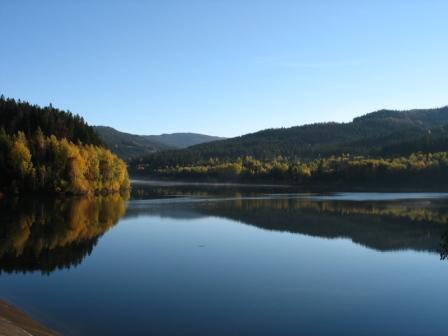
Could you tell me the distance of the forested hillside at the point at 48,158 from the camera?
90.5m

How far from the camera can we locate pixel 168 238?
166ft

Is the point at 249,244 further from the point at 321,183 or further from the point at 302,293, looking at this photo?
the point at 321,183

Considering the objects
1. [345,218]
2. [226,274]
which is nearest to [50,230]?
[226,274]

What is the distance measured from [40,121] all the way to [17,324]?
95.5m

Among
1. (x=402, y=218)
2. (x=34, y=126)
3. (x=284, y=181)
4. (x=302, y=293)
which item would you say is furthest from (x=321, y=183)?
(x=302, y=293)

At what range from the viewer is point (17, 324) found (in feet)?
68.6

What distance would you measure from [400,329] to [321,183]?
146592 mm

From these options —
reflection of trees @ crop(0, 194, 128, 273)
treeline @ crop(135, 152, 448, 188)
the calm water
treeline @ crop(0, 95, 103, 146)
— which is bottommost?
the calm water

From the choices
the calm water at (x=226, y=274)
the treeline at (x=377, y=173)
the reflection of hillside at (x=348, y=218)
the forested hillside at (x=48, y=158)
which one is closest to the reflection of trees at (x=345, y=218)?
the reflection of hillside at (x=348, y=218)

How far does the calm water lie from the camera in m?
23.8

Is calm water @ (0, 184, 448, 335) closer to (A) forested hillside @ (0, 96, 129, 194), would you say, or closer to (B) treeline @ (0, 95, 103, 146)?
(A) forested hillside @ (0, 96, 129, 194)

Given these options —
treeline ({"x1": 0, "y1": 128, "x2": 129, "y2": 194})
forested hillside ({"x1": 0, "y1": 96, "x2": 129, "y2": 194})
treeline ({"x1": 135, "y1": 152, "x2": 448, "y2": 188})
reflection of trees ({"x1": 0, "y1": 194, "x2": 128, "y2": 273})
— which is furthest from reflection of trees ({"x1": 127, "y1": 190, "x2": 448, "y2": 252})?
treeline ({"x1": 135, "y1": 152, "x2": 448, "y2": 188})

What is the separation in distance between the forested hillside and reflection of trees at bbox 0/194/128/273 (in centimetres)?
942

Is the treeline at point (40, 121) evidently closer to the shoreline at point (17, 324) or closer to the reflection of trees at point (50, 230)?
the reflection of trees at point (50, 230)
